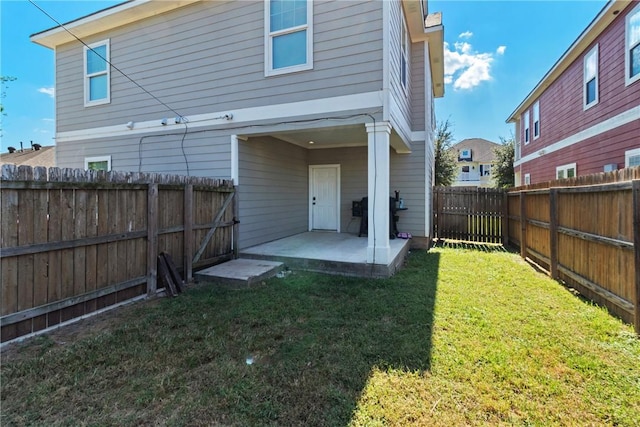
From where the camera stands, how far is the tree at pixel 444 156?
58.4 feet

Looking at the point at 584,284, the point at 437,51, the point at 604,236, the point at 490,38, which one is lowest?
the point at 584,284

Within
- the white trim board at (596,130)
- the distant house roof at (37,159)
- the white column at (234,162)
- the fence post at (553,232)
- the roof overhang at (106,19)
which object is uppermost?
the roof overhang at (106,19)

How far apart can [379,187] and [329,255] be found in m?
1.67

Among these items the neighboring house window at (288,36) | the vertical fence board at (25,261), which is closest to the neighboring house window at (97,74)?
the neighboring house window at (288,36)

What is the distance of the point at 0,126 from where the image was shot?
11578 mm

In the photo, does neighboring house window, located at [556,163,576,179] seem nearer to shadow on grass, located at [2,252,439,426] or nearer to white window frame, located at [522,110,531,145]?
white window frame, located at [522,110,531,145]

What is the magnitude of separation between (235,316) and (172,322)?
0.69 m

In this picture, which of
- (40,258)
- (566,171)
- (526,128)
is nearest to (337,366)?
(40,258)

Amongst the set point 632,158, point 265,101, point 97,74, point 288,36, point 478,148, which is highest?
point 478,148

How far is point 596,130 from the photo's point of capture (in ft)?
26.4

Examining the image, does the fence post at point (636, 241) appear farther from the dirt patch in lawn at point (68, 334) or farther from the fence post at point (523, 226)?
the dirt patch in lawn at point (68, 334)

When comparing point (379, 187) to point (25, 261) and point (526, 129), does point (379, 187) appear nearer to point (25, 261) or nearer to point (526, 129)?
point (25, 261)

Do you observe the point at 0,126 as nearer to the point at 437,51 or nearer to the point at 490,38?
the point at 437,51

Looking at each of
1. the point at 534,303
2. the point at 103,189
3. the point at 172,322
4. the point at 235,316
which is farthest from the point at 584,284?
the point at 103,189
